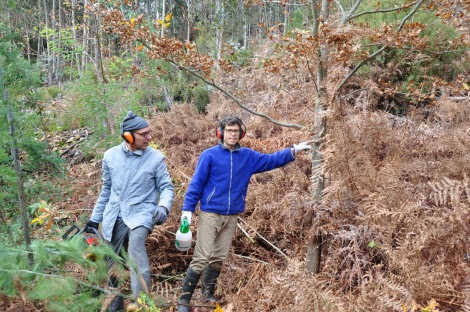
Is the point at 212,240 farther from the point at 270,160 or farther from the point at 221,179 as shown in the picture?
the point at 270,160

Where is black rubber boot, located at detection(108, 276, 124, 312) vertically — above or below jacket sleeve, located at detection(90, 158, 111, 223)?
below

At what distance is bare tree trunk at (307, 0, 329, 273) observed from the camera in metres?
3.77

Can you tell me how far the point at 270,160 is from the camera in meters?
4.24

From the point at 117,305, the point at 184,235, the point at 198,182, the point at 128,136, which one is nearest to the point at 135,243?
the point at 184,235

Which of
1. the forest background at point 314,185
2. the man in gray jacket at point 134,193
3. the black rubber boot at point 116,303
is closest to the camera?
the forest background at point 314,185

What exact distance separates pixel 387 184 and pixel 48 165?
17.4 feet

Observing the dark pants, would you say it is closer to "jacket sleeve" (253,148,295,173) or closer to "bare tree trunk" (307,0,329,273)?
"jacket sleeve" (253,148,295,173)

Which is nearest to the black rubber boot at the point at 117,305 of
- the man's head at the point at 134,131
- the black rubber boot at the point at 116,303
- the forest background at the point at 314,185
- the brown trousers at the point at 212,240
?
the black rubber boot at the point at 116,303

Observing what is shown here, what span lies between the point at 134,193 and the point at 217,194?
833mm

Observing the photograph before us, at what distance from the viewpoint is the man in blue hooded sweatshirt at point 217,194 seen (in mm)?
4102

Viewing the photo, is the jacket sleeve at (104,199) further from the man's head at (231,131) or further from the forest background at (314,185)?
the man's head at (231,131)

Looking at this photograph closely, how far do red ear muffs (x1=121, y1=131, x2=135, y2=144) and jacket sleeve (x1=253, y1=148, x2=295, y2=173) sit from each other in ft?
4.18

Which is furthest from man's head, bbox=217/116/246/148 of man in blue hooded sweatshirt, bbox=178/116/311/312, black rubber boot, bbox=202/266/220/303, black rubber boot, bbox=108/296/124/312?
black rubber boot, bbox=108/296/124/312

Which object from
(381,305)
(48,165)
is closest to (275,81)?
(381,305)
